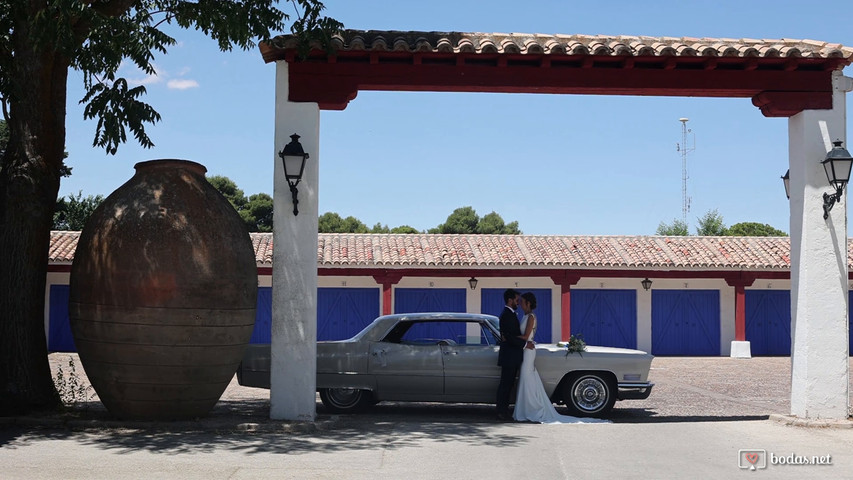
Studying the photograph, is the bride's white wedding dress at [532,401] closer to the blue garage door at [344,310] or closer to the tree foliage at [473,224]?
the blue garage door at [344,310]

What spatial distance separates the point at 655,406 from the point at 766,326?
15093mm

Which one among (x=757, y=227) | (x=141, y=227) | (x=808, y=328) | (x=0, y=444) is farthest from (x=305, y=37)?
(x=757, y=227)

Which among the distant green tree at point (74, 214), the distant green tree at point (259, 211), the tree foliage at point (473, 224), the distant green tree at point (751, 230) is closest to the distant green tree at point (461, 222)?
the tree foliage at point (473, 224)

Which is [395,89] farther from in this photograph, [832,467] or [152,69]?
[832,467]

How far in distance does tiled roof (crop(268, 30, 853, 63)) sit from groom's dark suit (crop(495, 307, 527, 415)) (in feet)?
10.0

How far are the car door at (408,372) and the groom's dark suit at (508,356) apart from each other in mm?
737

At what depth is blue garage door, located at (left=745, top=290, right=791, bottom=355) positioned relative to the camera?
969 inches

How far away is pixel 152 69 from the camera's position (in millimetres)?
10594

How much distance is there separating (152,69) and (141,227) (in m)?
3.28

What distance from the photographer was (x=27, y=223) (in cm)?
883

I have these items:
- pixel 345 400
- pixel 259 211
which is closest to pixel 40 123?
pixel 345 400

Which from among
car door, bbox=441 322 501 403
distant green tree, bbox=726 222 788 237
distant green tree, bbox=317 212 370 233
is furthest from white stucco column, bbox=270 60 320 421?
distant green tree, bbox=317 212 370 233

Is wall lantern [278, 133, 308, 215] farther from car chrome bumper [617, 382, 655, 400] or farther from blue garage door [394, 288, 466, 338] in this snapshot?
blue garage door [394, 288, 466, 338]

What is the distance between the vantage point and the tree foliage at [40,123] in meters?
8.64
